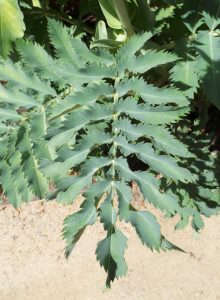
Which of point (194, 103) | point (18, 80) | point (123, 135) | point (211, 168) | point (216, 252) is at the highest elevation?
point (18, 80)

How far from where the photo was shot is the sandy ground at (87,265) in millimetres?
1841

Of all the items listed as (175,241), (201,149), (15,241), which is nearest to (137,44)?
(201,149)

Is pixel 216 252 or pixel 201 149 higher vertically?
pixel 201 149

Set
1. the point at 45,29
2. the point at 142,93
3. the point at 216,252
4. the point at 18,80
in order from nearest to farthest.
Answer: the point at 142,93
the point at 18,80
the point at 45,29
the point at 216,252

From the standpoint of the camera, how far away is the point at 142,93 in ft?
3.62

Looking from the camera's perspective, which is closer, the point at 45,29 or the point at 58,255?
the point at 45,29

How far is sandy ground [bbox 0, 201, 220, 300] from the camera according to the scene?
72.5 inches

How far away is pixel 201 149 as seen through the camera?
5.57 ft

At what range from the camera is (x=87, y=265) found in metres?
1.90

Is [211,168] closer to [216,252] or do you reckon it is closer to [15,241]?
[216,252]

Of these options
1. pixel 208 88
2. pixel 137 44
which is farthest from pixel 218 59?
pixel 137 44

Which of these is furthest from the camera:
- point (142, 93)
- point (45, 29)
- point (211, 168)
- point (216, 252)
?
point (216, 252)

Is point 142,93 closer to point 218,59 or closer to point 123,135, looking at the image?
point 123,135

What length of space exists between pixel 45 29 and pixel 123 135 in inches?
22.8
